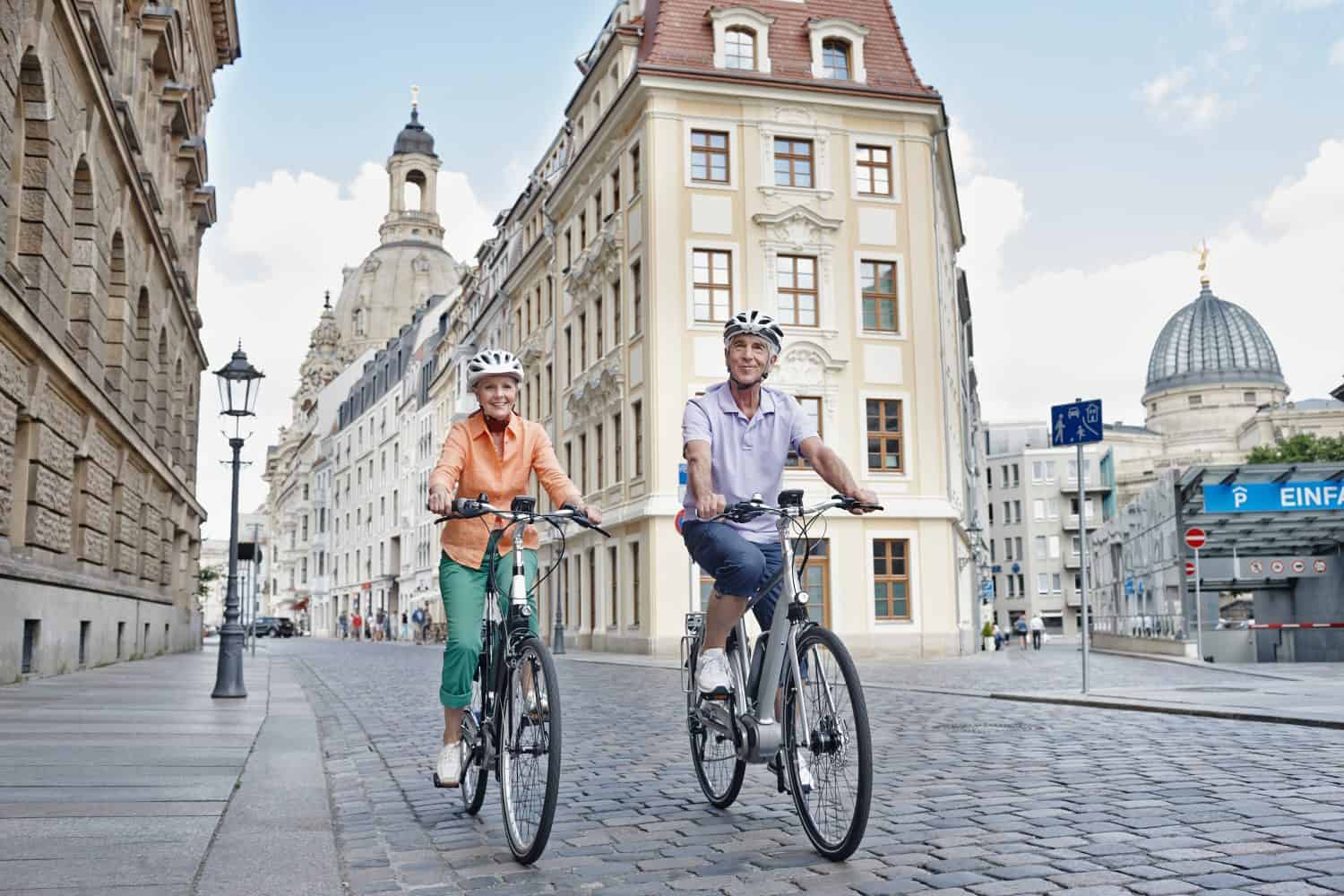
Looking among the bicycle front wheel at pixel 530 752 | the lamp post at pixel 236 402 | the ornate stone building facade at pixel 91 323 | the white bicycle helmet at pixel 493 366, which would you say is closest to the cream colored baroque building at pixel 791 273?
the ornate stone building facade at pixel 91 323

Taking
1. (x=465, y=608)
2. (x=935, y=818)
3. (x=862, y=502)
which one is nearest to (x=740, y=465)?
(x=862, y=502)

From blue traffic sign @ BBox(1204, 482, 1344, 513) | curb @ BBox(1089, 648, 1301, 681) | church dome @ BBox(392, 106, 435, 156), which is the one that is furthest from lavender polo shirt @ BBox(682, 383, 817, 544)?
church dome @ BBox(392, 106, 435, 156)

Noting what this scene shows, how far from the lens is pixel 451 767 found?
20.0 feet

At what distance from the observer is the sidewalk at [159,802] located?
14.9ft

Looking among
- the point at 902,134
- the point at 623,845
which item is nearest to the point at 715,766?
the point at 623,845

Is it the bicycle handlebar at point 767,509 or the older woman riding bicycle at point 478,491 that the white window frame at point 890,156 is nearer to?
the older woman riding bicycle at point 478,491

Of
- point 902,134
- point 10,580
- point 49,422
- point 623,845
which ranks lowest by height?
point 623,845

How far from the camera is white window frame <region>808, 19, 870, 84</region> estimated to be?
1368 inches

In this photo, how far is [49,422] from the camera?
16828 millimetres

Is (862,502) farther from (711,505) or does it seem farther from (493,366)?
(493,366)

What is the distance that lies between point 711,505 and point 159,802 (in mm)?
2879

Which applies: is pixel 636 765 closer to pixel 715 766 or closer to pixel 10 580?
pixel 715 766

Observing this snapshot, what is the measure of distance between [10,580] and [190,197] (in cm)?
2098

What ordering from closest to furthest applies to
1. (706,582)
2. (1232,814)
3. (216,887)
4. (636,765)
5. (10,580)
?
(216,887)
(1232,814)
(636,765)
(10,580)
(706,582)
